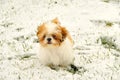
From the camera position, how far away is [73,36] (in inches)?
438

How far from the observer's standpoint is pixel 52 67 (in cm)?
865

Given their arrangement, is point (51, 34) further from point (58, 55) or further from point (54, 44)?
point (58, 55)

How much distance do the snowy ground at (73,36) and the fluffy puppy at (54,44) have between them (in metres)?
0.24

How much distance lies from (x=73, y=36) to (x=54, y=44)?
129 inches

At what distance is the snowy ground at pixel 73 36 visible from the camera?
826 centimetres

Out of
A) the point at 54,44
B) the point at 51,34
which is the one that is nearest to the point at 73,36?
the point at 54,44

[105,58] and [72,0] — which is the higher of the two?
[72,0]

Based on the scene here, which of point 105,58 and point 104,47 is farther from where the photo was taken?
point 104,47

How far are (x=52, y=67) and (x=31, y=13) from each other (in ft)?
18.8

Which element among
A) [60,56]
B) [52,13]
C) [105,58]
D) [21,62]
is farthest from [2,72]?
[52,13]

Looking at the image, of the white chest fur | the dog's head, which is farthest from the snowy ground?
the dog's head

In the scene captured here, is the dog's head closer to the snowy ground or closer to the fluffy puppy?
the fluffy puppy

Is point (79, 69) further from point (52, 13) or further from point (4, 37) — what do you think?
point (52, 13)

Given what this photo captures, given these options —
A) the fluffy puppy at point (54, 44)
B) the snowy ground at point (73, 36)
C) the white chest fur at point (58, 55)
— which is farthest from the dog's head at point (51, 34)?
the snowy ground at point (73, 36)
